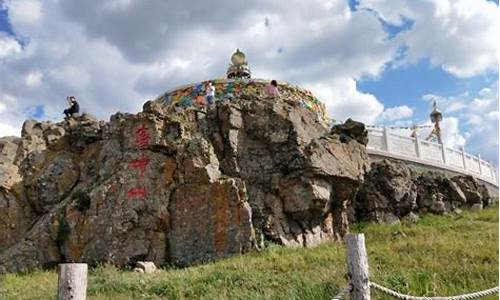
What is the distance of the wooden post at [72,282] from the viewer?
Result: 4.77 meters

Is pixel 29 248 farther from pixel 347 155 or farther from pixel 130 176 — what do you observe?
pixel 347 155

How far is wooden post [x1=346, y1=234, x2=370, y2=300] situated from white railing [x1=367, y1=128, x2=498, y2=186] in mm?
17028

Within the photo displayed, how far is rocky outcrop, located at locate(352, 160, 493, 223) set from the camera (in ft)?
61.4

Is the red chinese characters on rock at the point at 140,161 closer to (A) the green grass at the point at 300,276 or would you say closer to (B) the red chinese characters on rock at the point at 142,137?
(B) the red chinese characters on rock at the point at 142,137

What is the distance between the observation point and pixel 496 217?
60.3 ft

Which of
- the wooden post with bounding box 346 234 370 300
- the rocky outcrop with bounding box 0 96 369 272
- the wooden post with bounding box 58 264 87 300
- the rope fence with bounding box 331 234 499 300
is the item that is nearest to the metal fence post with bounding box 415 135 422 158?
the rocky outcrop with bounding box 0 96 369 272

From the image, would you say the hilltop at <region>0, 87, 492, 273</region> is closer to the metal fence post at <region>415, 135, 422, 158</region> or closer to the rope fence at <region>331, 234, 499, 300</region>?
the rope fence at <region>331, 234, 499, 300</region>

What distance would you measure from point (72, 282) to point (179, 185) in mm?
8832

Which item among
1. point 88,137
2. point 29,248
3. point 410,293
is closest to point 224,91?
point 88,137

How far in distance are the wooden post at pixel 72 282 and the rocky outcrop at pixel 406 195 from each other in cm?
1459

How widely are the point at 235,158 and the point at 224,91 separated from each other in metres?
9.65

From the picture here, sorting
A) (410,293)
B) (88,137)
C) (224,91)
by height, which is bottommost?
(410,293)

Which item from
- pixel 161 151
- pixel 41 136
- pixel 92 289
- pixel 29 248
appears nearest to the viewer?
pixel 92 289

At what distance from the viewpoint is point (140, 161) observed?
1405cm
